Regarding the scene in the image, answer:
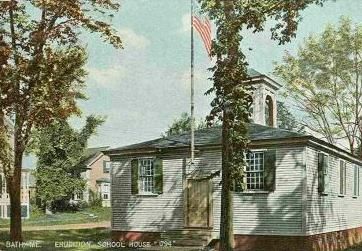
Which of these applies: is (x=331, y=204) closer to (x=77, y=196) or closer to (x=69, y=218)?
(x=69, y=218)

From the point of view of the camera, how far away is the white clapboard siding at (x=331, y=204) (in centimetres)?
2116

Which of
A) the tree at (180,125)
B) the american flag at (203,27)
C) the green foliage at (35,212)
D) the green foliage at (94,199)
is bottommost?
the green foliage at (35,212)

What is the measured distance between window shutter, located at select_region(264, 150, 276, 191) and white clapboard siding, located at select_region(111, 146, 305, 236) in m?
0.19

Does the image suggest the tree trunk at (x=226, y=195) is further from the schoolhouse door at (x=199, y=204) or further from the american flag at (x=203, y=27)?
the american flag at (x=203, y=27)

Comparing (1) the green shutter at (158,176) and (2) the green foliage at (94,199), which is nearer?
(1) the green shutter at (158,176)

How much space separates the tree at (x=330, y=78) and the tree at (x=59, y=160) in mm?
18231

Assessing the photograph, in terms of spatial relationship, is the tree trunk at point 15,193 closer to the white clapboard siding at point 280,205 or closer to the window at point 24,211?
the white clapboard siding at point 280,205

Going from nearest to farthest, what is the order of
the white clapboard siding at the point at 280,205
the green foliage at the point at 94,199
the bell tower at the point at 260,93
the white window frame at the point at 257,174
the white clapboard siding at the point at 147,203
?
the white clapboard siding at the point at 280,205 < the white window frame at the point at 257,174 < the white clapboard siding at the point at 147,203 < the bell tower at the point at 260,93 < the green foliage at the point at 94,199

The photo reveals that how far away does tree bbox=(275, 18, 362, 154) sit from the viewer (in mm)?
39156

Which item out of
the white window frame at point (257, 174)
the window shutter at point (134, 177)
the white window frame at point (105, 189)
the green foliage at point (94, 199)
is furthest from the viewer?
the white window frame at point (105, 189)

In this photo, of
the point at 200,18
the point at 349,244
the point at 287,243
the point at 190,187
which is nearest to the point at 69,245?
the point at 190,187

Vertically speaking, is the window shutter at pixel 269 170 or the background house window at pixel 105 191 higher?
the window shutter at pixel 269 170

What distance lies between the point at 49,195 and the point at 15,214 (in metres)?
25.5

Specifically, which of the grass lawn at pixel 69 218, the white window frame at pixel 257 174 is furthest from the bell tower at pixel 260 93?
the grass lawn at pixel 69 218
